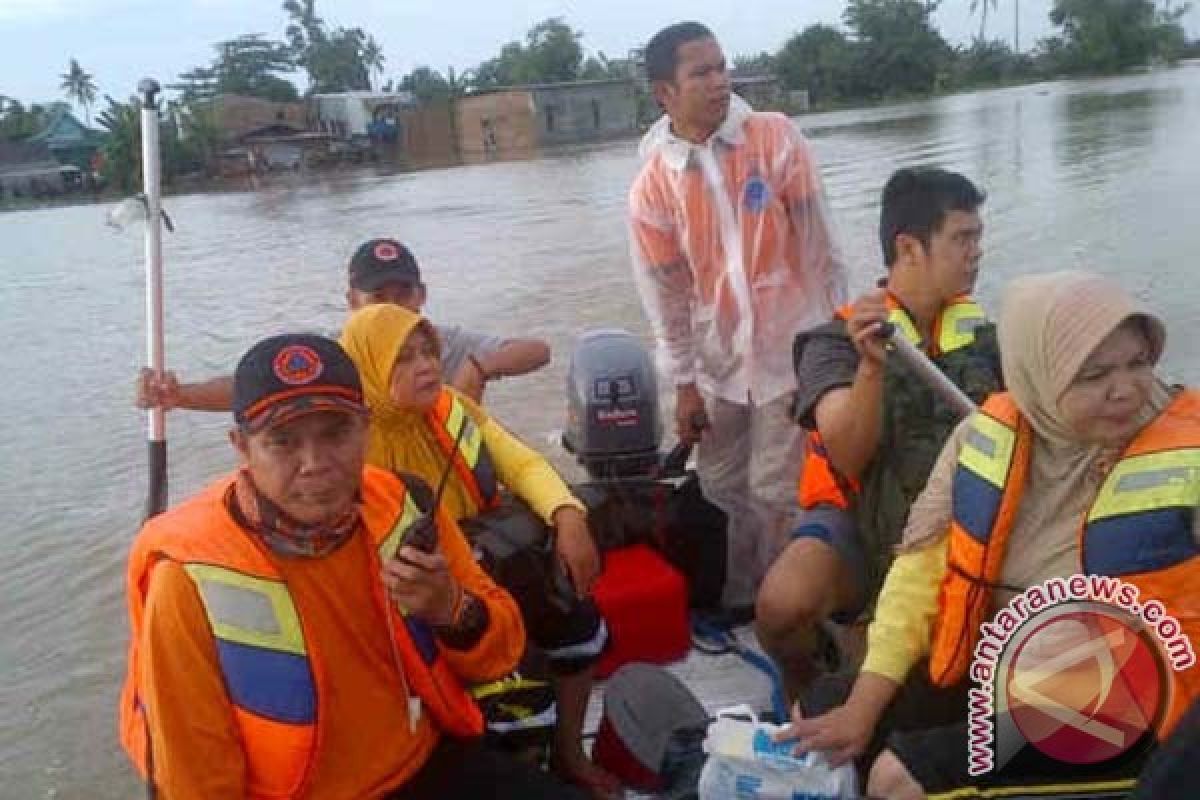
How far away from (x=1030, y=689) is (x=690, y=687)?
5.41 feet

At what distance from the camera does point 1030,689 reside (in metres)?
1.85

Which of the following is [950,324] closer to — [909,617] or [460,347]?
[909,617]

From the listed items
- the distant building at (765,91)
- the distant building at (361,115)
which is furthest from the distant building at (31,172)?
the distant building at (765,91)

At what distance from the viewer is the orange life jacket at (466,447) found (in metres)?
2.88

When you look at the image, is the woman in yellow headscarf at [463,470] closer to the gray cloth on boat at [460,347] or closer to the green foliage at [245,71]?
the gray cloth on boat at [460,347]

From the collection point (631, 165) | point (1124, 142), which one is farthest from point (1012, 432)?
point (631, 165)

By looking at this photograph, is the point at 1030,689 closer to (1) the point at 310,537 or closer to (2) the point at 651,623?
(1) the point at 310,537

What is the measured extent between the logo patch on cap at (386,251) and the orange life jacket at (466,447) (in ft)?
2.33

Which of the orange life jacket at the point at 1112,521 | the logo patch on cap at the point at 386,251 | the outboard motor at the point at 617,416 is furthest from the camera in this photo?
the outboard motor at the point at 617,416

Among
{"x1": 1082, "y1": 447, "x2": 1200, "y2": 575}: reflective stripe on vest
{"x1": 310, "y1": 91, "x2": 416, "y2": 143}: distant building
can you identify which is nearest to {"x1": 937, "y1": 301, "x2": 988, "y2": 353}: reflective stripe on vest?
{"x1": 1082, "y1": 447, "x2": 1200, "y2": 575}: reflective stripe on vest

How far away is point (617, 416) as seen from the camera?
3.86 m

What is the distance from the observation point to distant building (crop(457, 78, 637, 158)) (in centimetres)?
5584

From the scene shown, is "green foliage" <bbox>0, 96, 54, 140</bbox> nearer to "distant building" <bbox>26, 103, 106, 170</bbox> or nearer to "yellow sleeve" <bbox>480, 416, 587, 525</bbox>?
"distant building" <bbox>26, 103, 106, 170</bbox>

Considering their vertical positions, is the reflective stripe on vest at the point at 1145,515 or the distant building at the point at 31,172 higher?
the distant building at the point at 31,172
